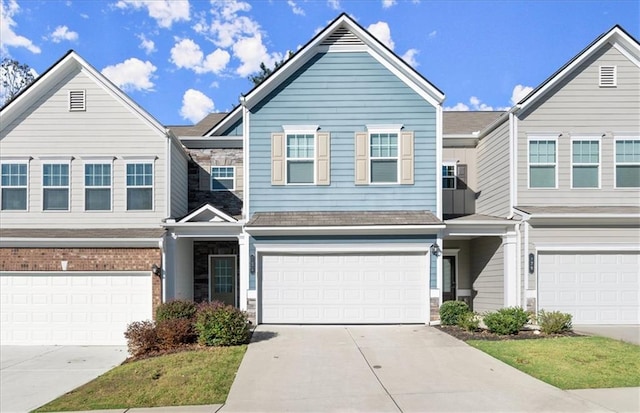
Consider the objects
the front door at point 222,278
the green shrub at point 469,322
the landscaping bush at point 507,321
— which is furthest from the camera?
the front door at point 222,278

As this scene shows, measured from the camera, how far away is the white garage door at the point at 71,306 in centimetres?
1232

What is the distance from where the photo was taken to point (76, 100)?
1342cm

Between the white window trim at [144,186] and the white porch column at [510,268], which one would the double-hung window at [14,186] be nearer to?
the white window trim at [144,186]

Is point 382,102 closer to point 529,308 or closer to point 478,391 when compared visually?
point 529,308

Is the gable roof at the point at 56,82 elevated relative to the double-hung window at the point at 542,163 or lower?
elevated

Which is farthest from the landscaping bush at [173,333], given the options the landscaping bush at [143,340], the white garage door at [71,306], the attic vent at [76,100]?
the attic vent at [76,100]

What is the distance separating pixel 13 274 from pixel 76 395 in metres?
6.89

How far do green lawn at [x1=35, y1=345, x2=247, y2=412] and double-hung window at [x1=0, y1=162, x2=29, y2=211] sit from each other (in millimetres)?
7400

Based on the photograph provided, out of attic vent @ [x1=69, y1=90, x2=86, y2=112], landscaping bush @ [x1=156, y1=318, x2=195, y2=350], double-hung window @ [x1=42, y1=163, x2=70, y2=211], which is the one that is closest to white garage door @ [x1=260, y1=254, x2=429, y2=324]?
landscaping bush @ [x1=156, y1=318, x2=195, y2=350]

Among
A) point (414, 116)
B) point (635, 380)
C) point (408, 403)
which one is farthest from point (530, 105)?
point (408, 403)

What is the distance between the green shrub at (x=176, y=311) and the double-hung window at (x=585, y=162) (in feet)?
38.4

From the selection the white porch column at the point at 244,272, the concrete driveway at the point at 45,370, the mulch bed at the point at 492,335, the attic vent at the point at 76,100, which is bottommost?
the concrete driveway at the point at 45,370

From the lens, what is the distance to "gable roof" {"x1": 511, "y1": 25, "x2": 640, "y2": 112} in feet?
43.5

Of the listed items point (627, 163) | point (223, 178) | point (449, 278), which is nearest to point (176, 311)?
point (223, 178)
